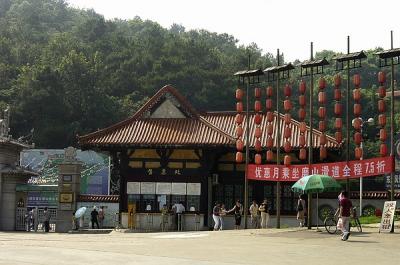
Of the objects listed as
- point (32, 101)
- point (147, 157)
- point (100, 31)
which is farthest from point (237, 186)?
point (100, 31)

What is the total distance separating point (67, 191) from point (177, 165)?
672 cm

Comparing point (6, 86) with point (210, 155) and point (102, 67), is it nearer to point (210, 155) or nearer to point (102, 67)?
point (102, 67)

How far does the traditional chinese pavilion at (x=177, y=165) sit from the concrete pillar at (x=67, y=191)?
163 centimetres

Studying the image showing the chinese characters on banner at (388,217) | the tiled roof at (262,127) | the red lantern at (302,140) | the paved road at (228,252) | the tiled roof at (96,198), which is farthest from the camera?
the tiled roof at (96,198)

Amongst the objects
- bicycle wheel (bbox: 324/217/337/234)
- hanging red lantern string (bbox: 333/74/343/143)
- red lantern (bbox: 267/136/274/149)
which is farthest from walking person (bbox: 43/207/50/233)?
bicycle wheel (bbox: 324/217/337/234)

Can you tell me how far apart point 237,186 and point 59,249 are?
1954cm

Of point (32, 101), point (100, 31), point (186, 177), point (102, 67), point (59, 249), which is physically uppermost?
point (100, 31)

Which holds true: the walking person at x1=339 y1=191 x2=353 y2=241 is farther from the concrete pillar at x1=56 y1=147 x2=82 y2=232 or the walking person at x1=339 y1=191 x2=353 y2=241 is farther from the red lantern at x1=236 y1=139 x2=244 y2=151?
the concrete pillar at x1=56 y1=147 x2=82 y2=232

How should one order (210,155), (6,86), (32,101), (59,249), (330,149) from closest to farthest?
(59,249), (330,149), (210,155), (32,101), (6,86)

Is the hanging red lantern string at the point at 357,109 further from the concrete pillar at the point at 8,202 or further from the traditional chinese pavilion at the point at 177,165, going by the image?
the concrete pillar at the point at 8,202

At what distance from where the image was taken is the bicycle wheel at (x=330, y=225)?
81.1 ft

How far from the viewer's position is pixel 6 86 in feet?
250

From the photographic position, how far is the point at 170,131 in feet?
123

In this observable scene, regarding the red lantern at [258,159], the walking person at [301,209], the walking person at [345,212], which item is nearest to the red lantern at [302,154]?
the red lantern at [258,159]
